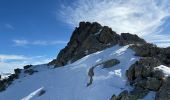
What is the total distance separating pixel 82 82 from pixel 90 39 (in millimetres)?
32312

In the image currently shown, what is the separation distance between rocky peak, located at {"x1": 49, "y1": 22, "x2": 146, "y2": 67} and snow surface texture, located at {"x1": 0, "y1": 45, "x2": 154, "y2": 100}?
8600mm

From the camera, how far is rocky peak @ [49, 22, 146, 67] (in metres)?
73.9

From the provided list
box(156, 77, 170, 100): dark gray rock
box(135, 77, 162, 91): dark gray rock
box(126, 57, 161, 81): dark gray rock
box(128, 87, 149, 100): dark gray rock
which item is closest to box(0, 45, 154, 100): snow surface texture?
box(128, 87, 149, 100): dark gray rock

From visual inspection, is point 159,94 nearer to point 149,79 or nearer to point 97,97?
point 149,79

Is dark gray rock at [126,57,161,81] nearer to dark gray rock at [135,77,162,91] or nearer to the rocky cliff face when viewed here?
the rocky cliff face

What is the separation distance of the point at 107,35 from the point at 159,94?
143 feet

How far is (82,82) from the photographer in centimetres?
4962

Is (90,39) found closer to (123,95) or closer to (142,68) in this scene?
(142,68)

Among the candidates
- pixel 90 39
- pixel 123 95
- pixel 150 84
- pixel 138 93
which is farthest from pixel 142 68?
pixel 90 39

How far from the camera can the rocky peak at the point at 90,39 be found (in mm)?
73938

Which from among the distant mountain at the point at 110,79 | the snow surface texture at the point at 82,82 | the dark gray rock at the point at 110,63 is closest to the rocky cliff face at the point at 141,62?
the distant mountain at the point at 110,79

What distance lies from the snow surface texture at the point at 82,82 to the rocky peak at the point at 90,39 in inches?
339

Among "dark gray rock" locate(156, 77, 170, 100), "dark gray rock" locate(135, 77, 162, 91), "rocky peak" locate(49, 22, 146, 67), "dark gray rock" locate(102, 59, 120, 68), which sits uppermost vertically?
"rocky peak" locate(49, 22, 146, 67)

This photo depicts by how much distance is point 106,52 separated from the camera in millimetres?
58781
